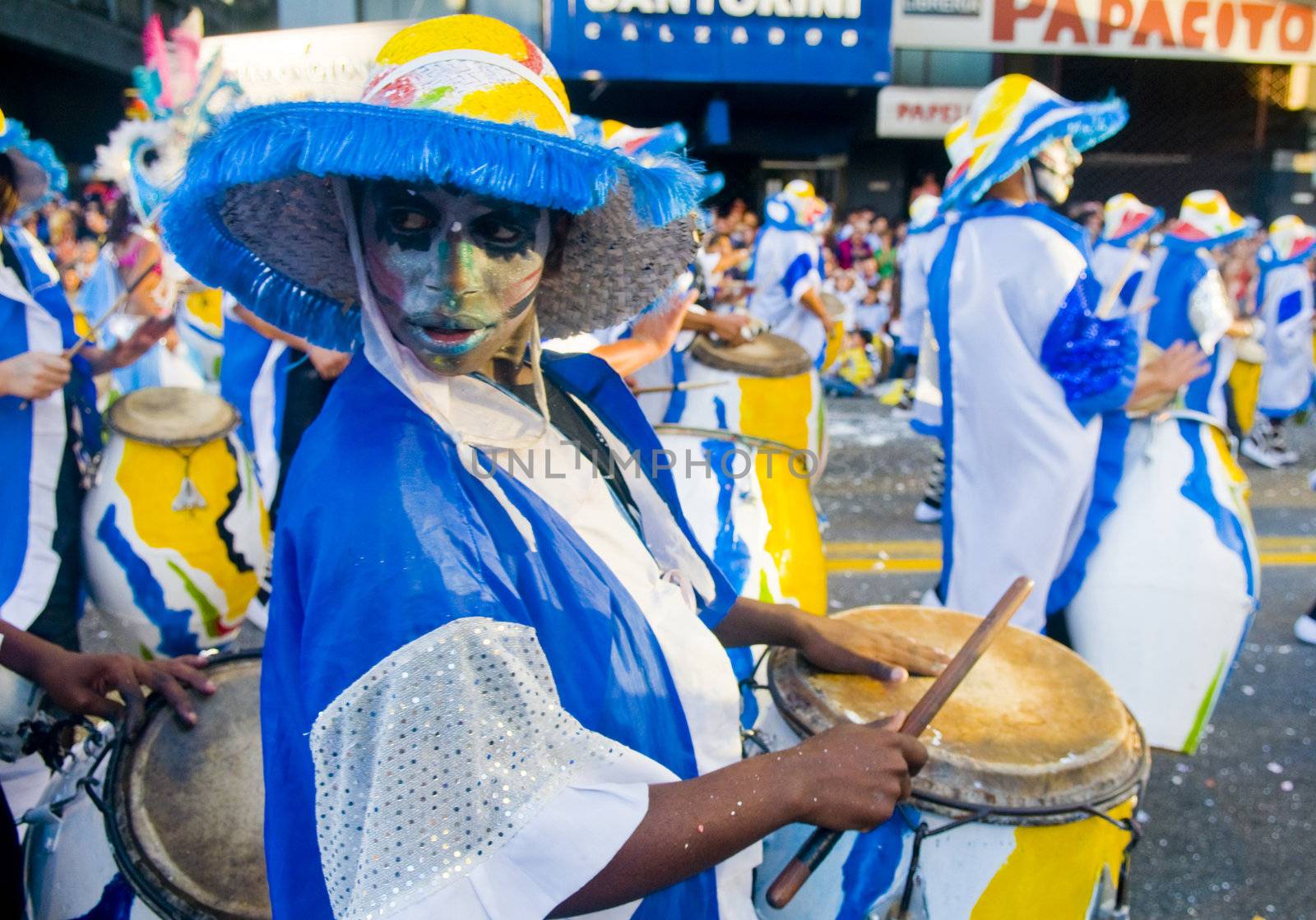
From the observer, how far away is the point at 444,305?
112 centimetres

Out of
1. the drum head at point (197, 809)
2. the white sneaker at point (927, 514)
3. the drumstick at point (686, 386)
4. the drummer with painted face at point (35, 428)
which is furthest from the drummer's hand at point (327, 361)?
the white sneaker at point (927, 514)

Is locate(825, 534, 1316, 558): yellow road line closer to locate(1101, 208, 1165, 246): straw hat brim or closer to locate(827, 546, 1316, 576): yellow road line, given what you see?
locate(827, 546, 1316, 576): yellow road line

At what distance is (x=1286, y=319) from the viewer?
8484 millimetres


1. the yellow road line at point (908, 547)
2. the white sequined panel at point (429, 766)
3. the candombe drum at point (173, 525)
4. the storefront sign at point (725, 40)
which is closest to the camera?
the white sequined panel at point (429, 766)

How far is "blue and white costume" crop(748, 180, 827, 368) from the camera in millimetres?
8133

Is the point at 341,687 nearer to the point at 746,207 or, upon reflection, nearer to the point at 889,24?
the point at 889,24

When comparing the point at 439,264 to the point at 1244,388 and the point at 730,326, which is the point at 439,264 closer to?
the point at 730,326

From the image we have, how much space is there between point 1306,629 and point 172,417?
14.8ft

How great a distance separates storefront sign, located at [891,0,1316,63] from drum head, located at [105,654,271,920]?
16.6 m

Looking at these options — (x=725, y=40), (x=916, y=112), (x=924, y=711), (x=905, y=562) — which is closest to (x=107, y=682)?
(x=924, y=711)

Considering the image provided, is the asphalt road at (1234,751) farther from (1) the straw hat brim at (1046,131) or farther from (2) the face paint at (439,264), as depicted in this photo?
(2) the face paint at (439,264)

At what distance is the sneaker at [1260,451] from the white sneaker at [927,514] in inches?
132

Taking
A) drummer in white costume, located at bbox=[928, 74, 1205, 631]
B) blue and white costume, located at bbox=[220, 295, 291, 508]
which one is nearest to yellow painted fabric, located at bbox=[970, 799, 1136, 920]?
drummer in white costume, located at bbox=[928, 74, 1205, 631]

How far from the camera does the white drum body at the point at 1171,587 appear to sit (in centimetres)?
286
